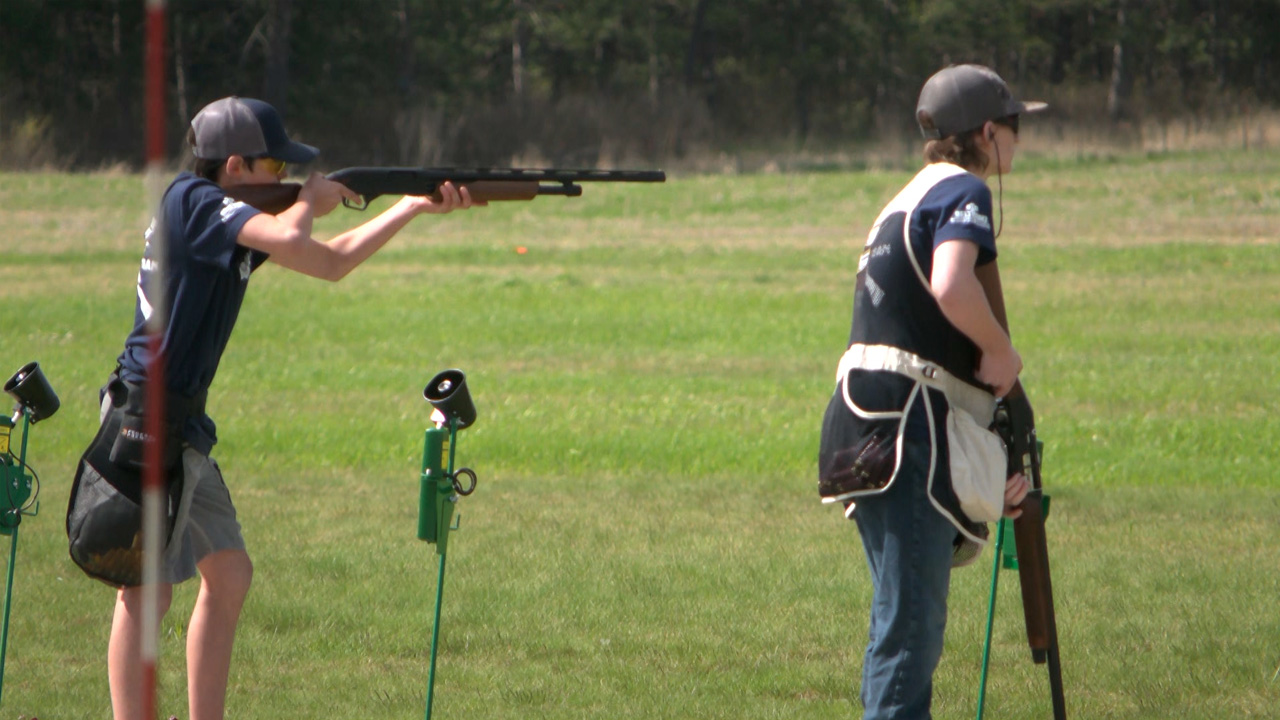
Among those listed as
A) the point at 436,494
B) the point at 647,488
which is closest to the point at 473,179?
the point at 436,494

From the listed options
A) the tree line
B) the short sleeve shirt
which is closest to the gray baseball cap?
the short sleeve shirt

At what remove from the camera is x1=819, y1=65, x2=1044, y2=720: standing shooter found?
3.81 metres

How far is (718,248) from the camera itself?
2352 cm

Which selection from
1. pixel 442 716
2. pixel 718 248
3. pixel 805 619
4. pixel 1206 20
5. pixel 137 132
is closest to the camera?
pixel 442 716

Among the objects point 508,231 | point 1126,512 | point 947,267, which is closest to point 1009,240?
point 508,231

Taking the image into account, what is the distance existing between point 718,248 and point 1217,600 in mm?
17269

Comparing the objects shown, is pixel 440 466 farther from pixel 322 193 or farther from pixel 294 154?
pixel 294 154

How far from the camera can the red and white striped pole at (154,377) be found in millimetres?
2598

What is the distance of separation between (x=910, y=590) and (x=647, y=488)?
18.1ft

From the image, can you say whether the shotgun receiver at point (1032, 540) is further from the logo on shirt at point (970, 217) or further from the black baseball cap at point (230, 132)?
the black baseball cap at point (230, 132)

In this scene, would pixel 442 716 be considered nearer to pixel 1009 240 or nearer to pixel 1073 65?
pixel 1009 240

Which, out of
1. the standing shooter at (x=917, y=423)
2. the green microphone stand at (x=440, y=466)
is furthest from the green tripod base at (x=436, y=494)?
the standing shooter at (x=917, y=423)

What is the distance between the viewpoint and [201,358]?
4137 millimetres

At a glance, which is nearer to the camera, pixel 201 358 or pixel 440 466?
pixel 201 358
